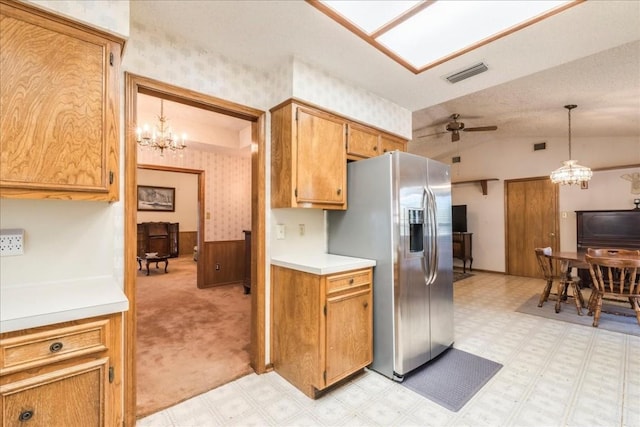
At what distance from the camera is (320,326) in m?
1.96

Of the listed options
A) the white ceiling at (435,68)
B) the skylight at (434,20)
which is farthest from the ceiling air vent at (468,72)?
the skylight at (434,20)

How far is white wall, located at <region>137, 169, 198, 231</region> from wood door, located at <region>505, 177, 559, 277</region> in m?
8.71

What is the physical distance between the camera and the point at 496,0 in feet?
5.37

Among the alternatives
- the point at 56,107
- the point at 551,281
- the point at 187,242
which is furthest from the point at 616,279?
the point at 187,242

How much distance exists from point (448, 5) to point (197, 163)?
4710 millimetres

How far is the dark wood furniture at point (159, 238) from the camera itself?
8.02m

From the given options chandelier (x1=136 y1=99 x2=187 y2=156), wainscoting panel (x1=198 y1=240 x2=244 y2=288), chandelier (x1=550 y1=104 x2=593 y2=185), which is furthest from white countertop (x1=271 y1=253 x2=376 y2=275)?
chandelier (x1=550 y1=104 x2=593 y2=185)

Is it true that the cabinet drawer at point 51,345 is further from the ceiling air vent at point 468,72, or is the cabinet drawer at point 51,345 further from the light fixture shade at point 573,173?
the light fixture shade at point 573,173

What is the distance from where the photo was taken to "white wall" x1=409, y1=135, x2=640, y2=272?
5250 mm

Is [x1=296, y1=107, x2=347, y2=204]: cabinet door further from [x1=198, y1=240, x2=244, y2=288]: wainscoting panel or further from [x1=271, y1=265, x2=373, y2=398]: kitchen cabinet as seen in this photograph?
[x1=198, y1=240, x2=244, y2=288]: wainscoting panel

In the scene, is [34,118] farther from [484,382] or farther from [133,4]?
[484,382]

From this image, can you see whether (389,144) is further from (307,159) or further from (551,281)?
(551,281)

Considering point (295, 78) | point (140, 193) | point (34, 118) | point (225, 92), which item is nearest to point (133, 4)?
point (225, 92)

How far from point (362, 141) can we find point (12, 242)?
2500 millimetres
